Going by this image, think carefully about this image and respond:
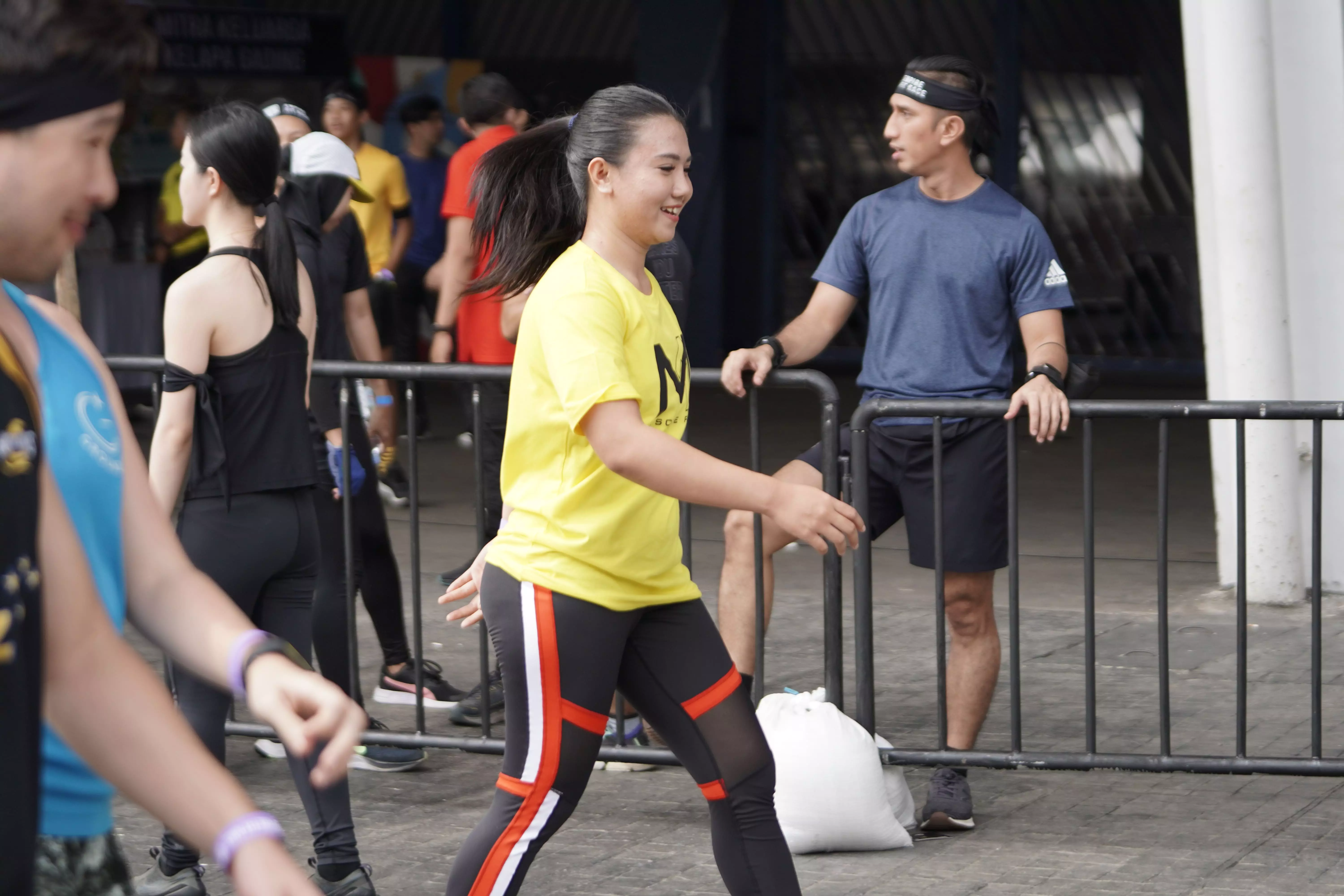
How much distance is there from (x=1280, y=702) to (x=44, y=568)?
5130mm

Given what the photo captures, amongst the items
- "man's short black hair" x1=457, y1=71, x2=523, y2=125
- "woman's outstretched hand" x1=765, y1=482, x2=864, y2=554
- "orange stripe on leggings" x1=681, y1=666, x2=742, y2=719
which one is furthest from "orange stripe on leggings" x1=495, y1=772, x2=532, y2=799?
"man's short black hair" x1=457, y1=71, x2=523, y2=125

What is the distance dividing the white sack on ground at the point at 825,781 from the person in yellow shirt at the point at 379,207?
471 cm

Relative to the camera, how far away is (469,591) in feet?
12.0

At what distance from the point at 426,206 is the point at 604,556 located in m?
8.15

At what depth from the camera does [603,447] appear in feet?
10.3

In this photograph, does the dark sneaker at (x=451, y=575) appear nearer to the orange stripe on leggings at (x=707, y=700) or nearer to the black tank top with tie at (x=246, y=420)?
the black tank top with tie at (x=246, y=420)

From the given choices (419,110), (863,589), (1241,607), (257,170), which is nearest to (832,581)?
(863,589)

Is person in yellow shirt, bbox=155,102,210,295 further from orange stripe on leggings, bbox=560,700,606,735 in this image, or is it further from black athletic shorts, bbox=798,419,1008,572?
orange stripe on leggings, bbox=560,700,606,735

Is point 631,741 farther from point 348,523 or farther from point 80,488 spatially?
point 80,488

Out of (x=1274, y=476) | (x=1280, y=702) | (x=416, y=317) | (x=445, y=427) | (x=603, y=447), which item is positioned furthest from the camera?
(x=445, y=427)

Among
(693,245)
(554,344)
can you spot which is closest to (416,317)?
(693,245)

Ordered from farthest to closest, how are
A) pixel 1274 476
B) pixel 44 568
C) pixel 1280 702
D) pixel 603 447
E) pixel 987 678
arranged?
1. pixel 1274 476
2. pixel 1280 702
3. pixel 987 678
4. pixel 603 447
5. pixel 44 568

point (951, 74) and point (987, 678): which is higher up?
point (951, 74)

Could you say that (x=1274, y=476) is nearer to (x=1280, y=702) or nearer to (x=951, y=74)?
(x=1280, y=702)
